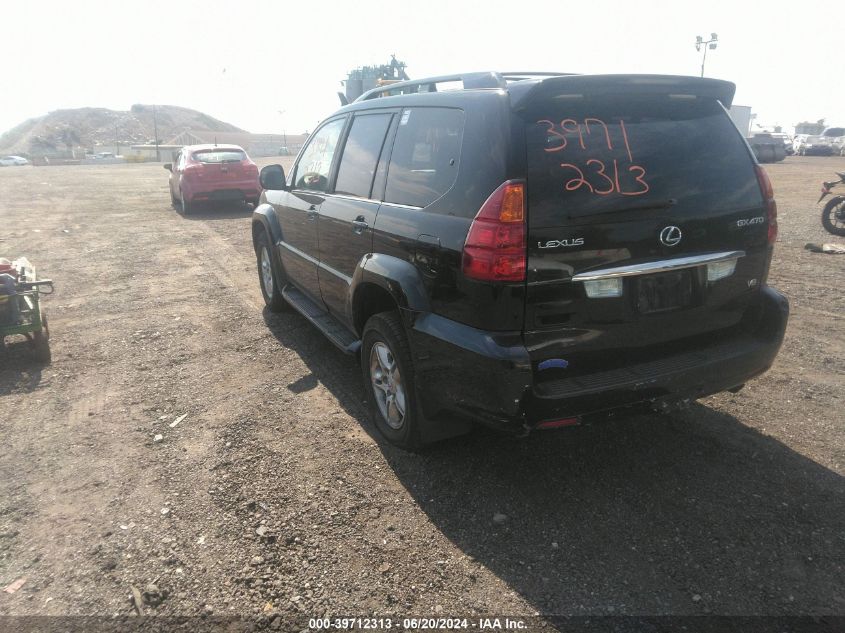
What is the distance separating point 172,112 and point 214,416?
192m

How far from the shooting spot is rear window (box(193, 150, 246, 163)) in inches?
565

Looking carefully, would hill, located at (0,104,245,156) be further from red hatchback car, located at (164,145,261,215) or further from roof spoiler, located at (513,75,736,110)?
roof spoiler, located at (513,75,736,110)

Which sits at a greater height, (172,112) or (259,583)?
(172,112)

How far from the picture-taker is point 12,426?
159 inches

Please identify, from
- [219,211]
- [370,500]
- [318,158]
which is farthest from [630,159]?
[219,211]

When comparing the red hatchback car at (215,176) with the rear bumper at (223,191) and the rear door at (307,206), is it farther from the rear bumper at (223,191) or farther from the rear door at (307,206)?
the rear door at (307,206)

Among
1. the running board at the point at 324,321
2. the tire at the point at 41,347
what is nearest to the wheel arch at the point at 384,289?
the running board at the point at 324,321

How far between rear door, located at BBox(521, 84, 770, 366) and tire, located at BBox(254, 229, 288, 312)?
3.80 meters

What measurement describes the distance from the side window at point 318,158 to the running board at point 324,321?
3.27 ft

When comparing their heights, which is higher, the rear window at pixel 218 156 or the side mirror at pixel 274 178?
the rear window at pixel 218 156

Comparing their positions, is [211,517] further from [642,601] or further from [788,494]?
[788,494]

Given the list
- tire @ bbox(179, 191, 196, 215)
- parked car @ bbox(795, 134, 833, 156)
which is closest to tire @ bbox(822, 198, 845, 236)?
tire @ bbox(179, 191, 196, 215)

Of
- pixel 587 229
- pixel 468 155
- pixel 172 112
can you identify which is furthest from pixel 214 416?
pixel 172 112

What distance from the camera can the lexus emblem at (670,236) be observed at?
279 cm
